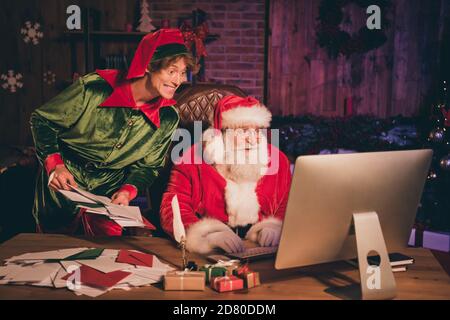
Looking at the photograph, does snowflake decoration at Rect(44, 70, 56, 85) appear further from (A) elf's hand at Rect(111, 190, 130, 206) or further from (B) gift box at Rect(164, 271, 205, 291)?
(B) gift box at Rect(164, 271, 205, 291)

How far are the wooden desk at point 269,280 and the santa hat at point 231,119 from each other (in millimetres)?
647

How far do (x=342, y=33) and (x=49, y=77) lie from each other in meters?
2.83

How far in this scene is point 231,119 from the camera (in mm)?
2486

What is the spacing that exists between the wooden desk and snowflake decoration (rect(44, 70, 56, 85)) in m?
3.40

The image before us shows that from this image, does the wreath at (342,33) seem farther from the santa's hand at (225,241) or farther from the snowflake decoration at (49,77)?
the santa's hand at (225,241)

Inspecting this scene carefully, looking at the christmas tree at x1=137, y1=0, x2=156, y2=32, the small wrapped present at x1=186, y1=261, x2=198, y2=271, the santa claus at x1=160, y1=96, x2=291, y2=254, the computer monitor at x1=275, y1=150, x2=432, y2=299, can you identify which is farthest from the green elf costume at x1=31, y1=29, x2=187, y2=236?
the christmas tree at x1=137, y1=0, x2=156, y2=32

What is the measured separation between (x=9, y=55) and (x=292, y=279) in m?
4.34

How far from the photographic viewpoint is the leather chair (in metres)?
2.77

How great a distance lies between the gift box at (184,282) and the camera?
1505 mm

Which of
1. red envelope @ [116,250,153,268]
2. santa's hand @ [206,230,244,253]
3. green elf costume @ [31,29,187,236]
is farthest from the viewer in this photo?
green elf costume @ [31,29,187,236]

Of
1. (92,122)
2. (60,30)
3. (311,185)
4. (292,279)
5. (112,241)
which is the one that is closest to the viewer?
(311,185)

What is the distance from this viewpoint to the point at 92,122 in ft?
9.14
